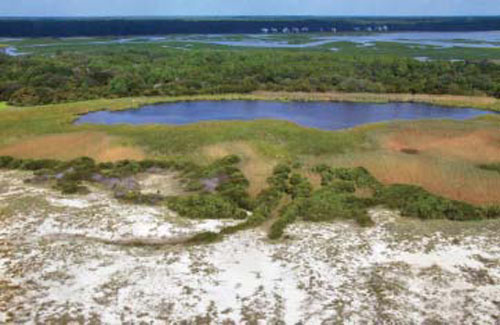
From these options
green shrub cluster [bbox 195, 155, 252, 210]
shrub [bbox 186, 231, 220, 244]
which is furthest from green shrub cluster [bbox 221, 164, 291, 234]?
green shrub cluster [bbox 195, 155, 252, 210]

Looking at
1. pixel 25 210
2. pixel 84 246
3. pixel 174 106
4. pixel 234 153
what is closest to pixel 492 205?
pixel 234 153

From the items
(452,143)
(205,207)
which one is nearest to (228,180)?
(205,207)

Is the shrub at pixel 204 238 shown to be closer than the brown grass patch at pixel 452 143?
Yes

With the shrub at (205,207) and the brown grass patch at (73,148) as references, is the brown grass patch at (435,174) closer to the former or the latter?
the shrub at (205,207)

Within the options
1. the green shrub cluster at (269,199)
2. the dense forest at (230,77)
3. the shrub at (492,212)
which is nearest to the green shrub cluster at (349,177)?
the green shrub cluster at (269,199)

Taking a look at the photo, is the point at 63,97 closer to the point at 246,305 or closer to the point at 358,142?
the point at 358,142

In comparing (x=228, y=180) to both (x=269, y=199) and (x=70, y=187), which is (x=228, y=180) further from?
(x=70, y=187)
